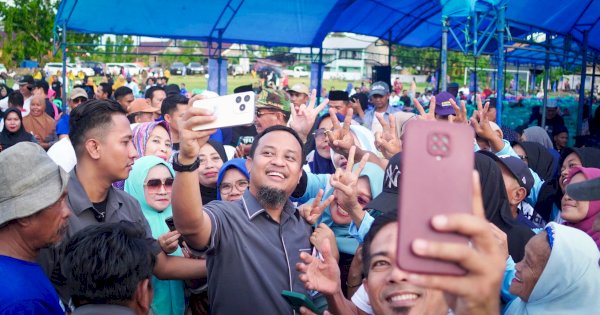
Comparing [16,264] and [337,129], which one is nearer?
[16,264]

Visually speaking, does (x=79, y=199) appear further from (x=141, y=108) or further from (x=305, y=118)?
(x=141, y=108)

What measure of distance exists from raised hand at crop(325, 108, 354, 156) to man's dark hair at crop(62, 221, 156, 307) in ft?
5.77

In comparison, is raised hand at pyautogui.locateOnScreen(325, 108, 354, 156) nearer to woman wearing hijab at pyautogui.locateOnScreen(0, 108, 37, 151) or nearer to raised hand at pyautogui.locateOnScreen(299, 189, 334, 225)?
raised hand at pyautogui.locateOnScreen(299, 189, 334, 225)

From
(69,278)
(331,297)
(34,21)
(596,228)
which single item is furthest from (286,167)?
(34,21)

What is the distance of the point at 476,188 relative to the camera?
3.78ft

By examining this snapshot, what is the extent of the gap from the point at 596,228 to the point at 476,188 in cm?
113

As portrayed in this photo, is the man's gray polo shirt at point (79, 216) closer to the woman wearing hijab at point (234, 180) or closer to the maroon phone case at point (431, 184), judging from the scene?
the woman wearing hijab at point (234, 180)

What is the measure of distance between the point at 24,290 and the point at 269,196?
3.74 ft

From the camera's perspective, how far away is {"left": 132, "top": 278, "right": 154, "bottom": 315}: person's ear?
232 cm

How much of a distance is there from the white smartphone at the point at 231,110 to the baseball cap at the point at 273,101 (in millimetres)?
2879

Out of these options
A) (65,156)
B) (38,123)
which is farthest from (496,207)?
(38,123)

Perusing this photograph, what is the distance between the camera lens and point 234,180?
3676mm

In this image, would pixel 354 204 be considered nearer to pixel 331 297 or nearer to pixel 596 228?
pixel 331 297

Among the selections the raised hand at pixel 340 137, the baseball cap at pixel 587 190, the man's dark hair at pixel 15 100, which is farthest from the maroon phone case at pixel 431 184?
the man's dark hair at pixel 15 100
